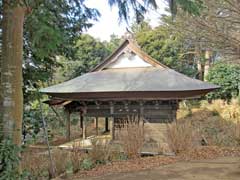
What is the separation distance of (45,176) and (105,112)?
8304mm

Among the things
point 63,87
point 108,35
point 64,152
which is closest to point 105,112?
point 63,87

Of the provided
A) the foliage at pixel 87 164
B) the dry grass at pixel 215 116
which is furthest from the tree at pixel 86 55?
the foliage at pixel 87 164

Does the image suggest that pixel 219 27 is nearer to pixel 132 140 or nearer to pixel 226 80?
pixel 132 140

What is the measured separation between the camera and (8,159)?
5.16 m

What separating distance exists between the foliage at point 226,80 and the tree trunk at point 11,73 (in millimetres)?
18611

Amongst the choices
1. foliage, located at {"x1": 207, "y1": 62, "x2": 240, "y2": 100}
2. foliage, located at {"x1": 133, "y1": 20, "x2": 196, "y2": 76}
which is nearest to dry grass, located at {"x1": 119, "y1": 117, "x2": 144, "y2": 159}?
foliage, located at {"x1": 207, "y1": 62, "x2": 240, "y2": 100}

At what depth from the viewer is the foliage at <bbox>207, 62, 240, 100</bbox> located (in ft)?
73.5

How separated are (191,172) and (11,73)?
197 inches

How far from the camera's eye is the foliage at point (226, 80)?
73.5 feet

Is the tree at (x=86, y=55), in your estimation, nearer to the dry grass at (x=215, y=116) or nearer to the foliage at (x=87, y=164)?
the dry grass at (x=215, y=116)

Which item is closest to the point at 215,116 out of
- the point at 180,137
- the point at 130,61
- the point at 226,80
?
the point at 226,80

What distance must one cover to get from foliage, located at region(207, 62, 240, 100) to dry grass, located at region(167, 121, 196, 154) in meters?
12.0

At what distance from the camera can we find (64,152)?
29.8ft

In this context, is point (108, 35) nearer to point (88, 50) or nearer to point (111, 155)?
point (88, 50)
